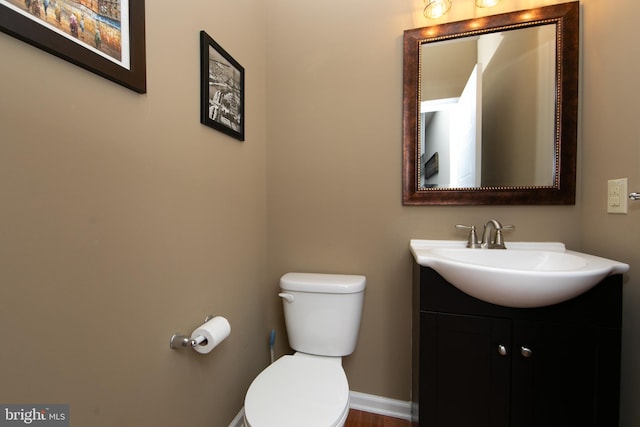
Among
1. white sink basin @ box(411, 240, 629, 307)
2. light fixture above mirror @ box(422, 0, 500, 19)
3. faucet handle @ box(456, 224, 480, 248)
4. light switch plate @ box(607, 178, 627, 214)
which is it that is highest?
light fixture above mirror @ box(422, 0, 500, 19)

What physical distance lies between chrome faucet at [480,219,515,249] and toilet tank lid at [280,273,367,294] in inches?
23.0

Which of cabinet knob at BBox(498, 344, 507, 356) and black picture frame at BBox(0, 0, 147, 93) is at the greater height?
black picture frame at BBox(0, 0, 147, 93)

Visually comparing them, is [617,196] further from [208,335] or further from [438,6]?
[208,335]

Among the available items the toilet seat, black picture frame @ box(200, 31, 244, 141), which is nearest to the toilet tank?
the toilet seat

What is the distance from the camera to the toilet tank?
4.08 ft

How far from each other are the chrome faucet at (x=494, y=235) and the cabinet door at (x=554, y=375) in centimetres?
37

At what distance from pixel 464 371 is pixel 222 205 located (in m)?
1.13

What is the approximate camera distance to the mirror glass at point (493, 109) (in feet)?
3.81

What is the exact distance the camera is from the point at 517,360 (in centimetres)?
89

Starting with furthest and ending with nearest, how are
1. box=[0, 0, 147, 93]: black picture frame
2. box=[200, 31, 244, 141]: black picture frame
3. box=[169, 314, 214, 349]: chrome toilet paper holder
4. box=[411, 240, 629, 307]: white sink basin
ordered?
box=[200, 31, 244, 141]: black picture frame < box=[169, 314, 214, 349]: chrome toilet paper holder < box=[411, 240, 629, 307]: white sink basin < box=[0, 0, 147, 93]: black picture frame

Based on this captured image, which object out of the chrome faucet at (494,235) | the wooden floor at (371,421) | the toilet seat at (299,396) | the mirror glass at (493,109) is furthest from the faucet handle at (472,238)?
the wooden floor at (371,421)

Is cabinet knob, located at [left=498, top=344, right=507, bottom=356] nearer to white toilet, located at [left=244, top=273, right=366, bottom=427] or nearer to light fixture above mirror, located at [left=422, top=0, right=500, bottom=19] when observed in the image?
white toilet, located at [left=244, top=273, right=366, bottom=427]

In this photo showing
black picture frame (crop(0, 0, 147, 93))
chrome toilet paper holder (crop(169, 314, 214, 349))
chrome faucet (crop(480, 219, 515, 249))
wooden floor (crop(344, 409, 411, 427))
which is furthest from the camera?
wooden floor (crop(344, 409, 411, 427))

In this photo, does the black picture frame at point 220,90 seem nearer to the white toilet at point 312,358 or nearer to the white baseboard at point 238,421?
the white toilet at point 312,358
